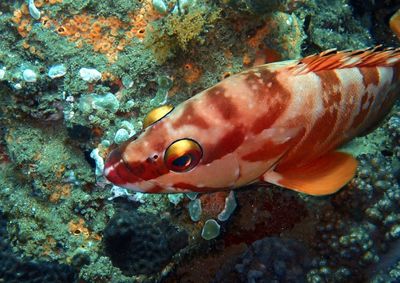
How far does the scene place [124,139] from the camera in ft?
12.5

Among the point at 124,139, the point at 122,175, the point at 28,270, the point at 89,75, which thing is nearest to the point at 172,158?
the point at 122,175

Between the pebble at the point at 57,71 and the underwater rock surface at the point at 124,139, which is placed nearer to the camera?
the underwater rock surface at the point at 124,139

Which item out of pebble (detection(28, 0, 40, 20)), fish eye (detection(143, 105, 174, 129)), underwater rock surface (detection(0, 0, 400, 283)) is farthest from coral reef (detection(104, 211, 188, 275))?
pebble (detection(28, 0, 40, 20))

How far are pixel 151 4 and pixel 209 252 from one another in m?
2.50

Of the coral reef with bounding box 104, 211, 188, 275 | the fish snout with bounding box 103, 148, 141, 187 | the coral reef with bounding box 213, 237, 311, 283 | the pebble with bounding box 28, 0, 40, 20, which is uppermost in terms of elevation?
the pebble with bounding box 28, 0, 40, 20

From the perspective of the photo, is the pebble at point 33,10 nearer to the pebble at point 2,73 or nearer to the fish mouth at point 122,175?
the pebble at point 2,73

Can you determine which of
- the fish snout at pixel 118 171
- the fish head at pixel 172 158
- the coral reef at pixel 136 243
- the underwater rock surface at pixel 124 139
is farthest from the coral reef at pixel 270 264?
the fish snout at pixel 118 171

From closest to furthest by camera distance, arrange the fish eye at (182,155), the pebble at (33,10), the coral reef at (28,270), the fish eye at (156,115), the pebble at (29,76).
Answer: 1. the fish eye at (182,155)
2. the fish eye at (156,115)
3. the coral reef at (28,270)
4. the pebble at (29,76)
5. the pebble at (33,10)

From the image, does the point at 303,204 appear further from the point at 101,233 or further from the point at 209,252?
the point at 101,233

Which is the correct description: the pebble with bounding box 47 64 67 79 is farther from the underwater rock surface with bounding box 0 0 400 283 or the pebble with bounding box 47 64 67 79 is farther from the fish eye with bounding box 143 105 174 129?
the fish eye with bounding box 143 105 174 129

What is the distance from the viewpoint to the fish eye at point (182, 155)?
238 centimetres

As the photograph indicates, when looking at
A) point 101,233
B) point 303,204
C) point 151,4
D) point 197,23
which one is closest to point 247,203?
point 303,204

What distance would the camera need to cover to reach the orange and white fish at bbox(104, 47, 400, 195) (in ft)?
8.07

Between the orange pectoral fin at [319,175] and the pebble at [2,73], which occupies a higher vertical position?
the pebble at [2,73]
